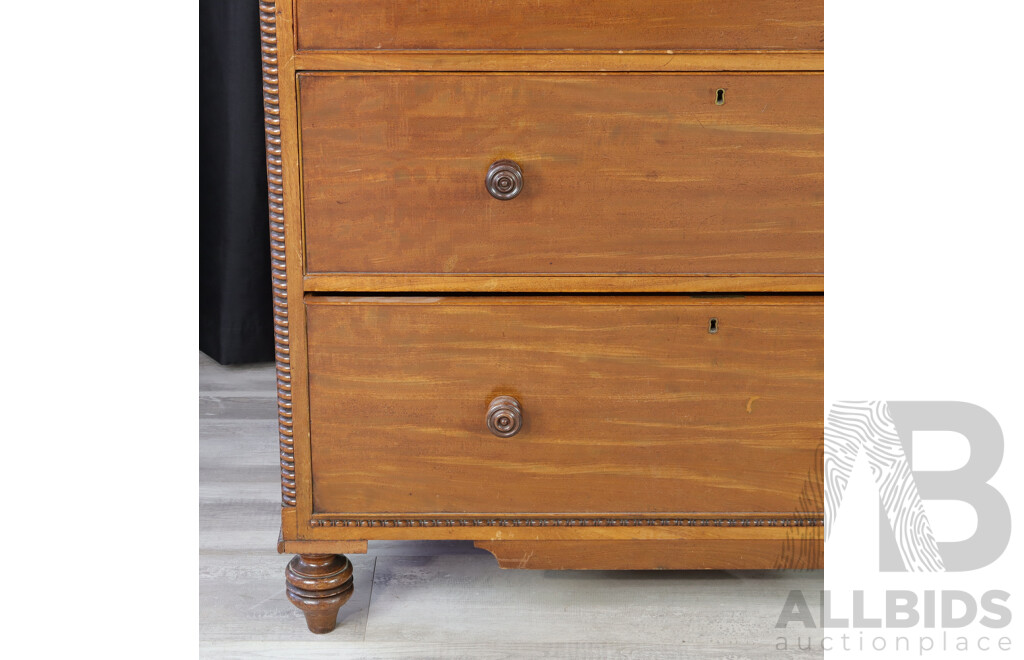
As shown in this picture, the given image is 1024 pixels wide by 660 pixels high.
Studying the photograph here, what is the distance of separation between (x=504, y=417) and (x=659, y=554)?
0.24m

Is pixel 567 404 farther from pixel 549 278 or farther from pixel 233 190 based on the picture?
pixel 233 190

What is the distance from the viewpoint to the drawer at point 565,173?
38.0 inches

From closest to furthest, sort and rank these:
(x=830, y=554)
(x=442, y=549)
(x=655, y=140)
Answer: (x=655, y=140)
(x=830, y=554)
(x=442, y=549)

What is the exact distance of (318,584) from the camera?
1125 millimetres

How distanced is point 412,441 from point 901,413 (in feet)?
1.62

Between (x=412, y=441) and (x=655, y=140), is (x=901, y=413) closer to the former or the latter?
(x=655, y=140)

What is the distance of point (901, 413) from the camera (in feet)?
3.39

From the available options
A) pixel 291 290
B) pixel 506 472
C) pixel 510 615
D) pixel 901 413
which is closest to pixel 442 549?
pixel 510 615

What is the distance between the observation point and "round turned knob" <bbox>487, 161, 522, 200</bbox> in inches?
38.3

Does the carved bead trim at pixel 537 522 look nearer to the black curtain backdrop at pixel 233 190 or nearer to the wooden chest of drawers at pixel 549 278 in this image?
the wooden chest of drawers at pixel 549 278

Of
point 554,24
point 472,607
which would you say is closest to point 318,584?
point 472,607

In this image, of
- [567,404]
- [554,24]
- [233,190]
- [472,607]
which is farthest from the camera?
[233,190]

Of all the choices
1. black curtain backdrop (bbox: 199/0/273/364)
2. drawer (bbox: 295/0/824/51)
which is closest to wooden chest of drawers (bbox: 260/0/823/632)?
drawer (bbox: 295/0/824/51)

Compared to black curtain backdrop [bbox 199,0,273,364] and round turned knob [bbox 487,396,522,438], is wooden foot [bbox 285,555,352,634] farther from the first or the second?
black curtain backdrop [bbox 199,0,273,364]
